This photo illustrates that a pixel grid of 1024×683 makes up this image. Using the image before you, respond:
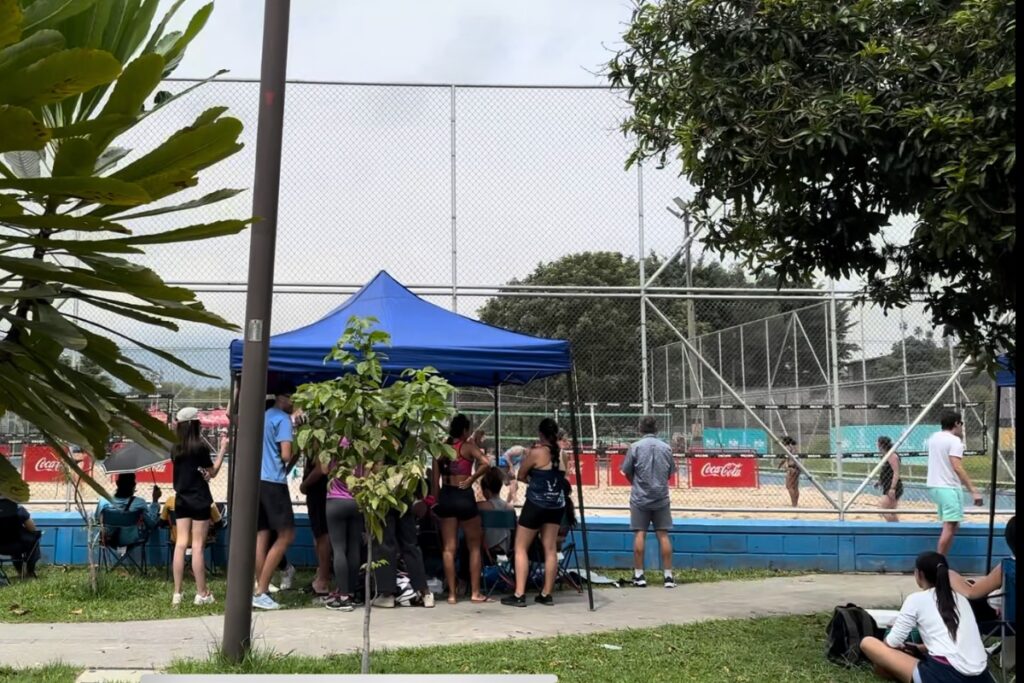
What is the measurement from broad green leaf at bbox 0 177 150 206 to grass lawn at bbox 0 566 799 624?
689cm

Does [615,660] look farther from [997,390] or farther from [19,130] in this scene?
[19,130]

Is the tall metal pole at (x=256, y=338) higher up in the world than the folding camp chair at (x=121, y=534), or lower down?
higher up

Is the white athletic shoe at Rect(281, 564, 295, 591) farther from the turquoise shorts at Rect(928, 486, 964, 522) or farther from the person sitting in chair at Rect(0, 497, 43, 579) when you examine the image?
the turquoise shorts at Rect(928, 486, 964, 522)

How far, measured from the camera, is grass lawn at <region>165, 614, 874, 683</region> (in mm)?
5996

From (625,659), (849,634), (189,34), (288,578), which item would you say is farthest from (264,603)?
(189,34)

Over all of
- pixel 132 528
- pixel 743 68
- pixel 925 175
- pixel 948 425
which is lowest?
pixel 132 528

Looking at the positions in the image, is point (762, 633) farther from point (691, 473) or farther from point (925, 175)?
point (691, 473)

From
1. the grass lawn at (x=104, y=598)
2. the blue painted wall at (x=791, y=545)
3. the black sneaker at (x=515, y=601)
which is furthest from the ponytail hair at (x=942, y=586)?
the grass lawn at (x=104, y=598)

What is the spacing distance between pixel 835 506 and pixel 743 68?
18.7 ft

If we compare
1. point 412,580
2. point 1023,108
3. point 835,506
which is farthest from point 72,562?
point 1023,108

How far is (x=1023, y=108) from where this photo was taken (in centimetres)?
135

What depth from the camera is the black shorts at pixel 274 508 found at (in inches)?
330

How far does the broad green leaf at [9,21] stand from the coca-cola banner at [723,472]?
11027mm

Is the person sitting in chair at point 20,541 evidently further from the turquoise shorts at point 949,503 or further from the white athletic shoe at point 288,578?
the turquoise shorts at point 949,503
